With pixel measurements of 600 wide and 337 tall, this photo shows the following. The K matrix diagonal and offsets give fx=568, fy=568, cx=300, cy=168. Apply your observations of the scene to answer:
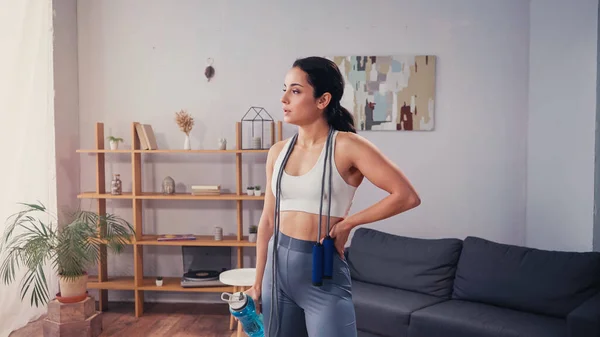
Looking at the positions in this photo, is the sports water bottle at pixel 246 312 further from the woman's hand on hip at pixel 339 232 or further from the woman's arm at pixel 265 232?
the woman's hand on hip at pixel 339 232

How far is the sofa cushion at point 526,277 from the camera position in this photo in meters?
3.00

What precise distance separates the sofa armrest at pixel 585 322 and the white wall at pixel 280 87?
4.67 feet

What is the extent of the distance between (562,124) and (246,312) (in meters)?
2.96

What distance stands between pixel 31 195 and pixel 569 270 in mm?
3384

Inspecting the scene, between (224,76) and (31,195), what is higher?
(224,76)

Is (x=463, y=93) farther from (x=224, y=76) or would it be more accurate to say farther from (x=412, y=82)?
(x=224, y=76)

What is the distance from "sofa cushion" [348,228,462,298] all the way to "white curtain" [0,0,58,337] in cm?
220

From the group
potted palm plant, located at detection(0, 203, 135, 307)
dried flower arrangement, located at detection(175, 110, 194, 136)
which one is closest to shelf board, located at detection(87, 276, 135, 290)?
potted palm plant, located at detection(0, 203, 135, 307)

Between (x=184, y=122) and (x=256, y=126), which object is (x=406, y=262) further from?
(x=184, y=122)

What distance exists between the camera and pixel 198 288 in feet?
13.3

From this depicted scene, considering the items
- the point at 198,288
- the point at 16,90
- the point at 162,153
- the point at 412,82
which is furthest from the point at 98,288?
the point at 412,82

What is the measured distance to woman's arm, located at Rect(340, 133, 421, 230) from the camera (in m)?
1.49

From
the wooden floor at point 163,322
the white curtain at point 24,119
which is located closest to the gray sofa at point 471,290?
the wooden floor at point 163,322

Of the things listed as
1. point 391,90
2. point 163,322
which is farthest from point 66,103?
point 391,90
